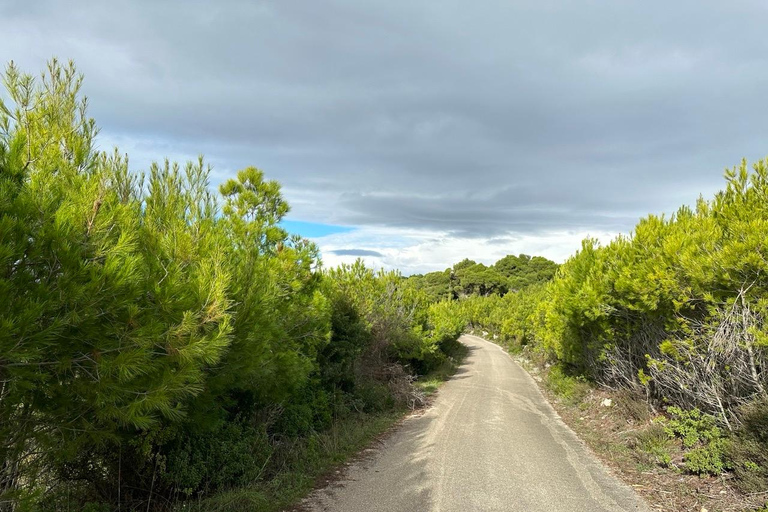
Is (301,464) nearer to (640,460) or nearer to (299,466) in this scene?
(299,466)

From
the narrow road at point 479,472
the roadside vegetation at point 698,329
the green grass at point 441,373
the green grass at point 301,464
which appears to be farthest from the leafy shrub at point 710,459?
the green grass at point 441,373

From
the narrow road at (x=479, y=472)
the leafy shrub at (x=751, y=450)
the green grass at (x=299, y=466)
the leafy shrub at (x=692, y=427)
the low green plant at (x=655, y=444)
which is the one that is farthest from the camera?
the low green plant at (x=655, y=444)

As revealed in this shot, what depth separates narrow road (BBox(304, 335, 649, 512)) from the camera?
19.9 feet

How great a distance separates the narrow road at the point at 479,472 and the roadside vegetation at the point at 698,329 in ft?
4.27

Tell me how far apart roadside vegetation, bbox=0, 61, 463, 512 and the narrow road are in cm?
110

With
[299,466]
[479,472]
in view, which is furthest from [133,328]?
[479,472]

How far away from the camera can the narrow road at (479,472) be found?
239 inches

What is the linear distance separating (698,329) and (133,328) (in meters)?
9.02

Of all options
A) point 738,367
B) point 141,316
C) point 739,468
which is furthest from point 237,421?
point 738,367

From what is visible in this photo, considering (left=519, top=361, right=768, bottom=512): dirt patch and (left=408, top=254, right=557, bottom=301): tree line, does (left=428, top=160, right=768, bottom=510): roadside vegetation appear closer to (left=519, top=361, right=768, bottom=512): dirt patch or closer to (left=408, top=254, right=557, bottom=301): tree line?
(left=519, top=361, right=768, bottom=512): dirt patch

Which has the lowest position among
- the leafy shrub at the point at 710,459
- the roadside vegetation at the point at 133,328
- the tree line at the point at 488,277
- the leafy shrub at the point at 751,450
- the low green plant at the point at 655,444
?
the low green plant at the point at 655,444

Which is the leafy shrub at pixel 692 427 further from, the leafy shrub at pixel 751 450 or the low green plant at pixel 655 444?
the leafy shrub at pixel 751 450

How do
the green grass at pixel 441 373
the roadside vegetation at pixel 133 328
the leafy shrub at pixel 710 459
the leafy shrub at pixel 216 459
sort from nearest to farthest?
1. the roadside vegetation at pixel 133 328
2. the leafy shrub at pixel 216 459
3. the leafy shrub at pixel 710 459
4. the green grass at pixel 441 373

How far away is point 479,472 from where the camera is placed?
731 centimetres
